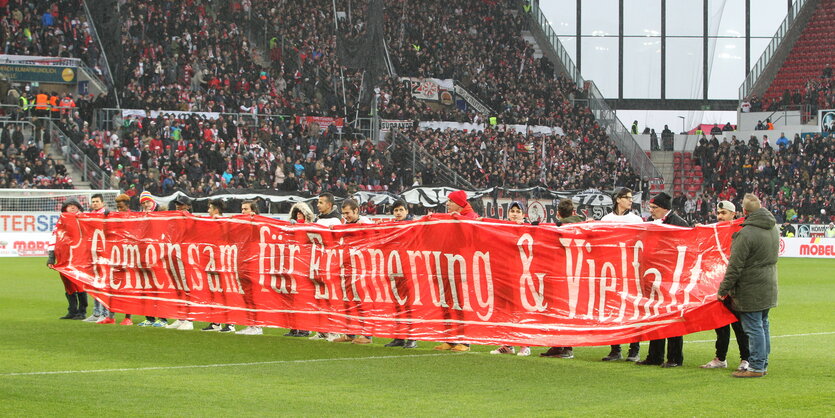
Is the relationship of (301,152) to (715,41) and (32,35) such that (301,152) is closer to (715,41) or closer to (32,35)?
(32,35)

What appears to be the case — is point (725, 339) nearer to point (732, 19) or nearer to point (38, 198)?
point (38, 198)

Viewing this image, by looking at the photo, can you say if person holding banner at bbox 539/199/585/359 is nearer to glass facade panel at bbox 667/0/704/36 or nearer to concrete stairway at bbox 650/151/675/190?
concrete stairway at bbox 650/151/675/190

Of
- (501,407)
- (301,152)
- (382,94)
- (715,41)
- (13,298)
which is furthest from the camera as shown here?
(715,41)

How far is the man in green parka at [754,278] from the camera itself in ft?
36.8

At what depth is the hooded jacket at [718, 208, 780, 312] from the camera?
1121 centimetres

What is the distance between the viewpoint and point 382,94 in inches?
1966

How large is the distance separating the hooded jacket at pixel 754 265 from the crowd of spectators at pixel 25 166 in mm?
29452

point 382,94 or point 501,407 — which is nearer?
point 501,407

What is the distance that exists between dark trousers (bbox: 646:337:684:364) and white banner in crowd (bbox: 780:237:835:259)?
3230 cm

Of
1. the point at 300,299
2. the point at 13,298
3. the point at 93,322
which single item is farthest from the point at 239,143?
the point at 300,299

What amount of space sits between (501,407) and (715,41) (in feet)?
195

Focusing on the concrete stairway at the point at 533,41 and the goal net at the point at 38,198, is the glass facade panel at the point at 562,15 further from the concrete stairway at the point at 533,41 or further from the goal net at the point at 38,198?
the goal net at the point at 38,198

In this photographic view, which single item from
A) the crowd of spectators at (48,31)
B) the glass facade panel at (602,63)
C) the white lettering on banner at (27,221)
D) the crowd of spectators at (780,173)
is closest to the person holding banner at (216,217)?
the white lettering on banner at (27,221)

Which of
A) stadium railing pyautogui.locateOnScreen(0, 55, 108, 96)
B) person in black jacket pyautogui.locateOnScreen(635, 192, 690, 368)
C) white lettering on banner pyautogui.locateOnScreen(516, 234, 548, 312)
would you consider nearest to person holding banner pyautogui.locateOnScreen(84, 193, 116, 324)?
white lettering on banner pyautogui.locateOnScreen(516, 234, 548, 312)
